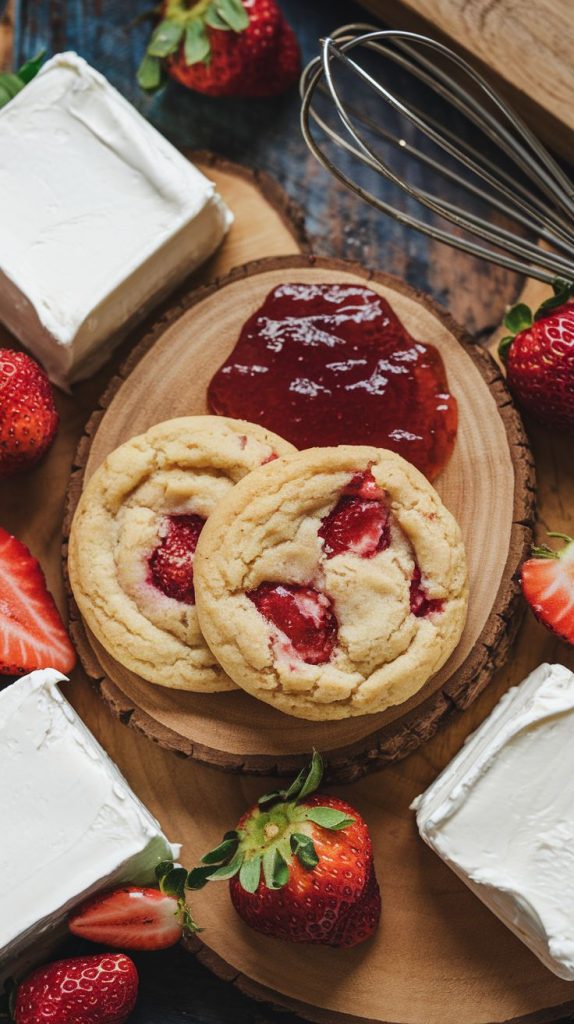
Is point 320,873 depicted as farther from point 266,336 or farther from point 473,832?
point 266,336

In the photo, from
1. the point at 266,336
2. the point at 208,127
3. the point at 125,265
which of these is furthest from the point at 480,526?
the point at 208,127

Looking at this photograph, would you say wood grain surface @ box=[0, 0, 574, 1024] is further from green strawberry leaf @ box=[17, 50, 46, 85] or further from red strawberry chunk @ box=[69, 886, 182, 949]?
green strawberry leaf @ box=[17, 50, 46, 85]

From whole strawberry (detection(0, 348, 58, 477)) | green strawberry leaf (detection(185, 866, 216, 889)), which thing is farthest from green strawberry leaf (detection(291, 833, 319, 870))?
whole strawberry (detection(0, 348, 58, 477))

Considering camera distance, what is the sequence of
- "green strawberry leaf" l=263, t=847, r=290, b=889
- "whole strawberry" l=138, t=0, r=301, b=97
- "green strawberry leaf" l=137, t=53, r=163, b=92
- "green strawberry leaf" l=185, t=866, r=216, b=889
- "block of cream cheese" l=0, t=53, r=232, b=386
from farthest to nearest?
"green strawberry leaf" l=137, t=53, r=163, b=92 < "whole strawberry" l=138, t=0, r=301, b=97 < "block of cream cheese" l=0, t=53, r=232, b=386 < "green strawberry leaf" l=185, t=866, r=216, b=889 < "green strawberry leaf" l=263, t=847, r=290, b=889

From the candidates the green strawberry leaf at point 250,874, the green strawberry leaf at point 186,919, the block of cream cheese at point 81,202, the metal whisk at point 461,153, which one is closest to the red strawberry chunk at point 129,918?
the green strawberry leaf at point 186,919

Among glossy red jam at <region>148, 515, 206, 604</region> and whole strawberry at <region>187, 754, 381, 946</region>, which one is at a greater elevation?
glossy red jam at <region>148, 515, 206, 604</region>

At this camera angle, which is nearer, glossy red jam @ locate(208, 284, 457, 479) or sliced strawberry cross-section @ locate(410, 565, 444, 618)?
sliced strawberry cross-section @ locate(410, 565, 444, 618)

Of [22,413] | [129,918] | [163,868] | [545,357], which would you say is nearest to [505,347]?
[545,357]
